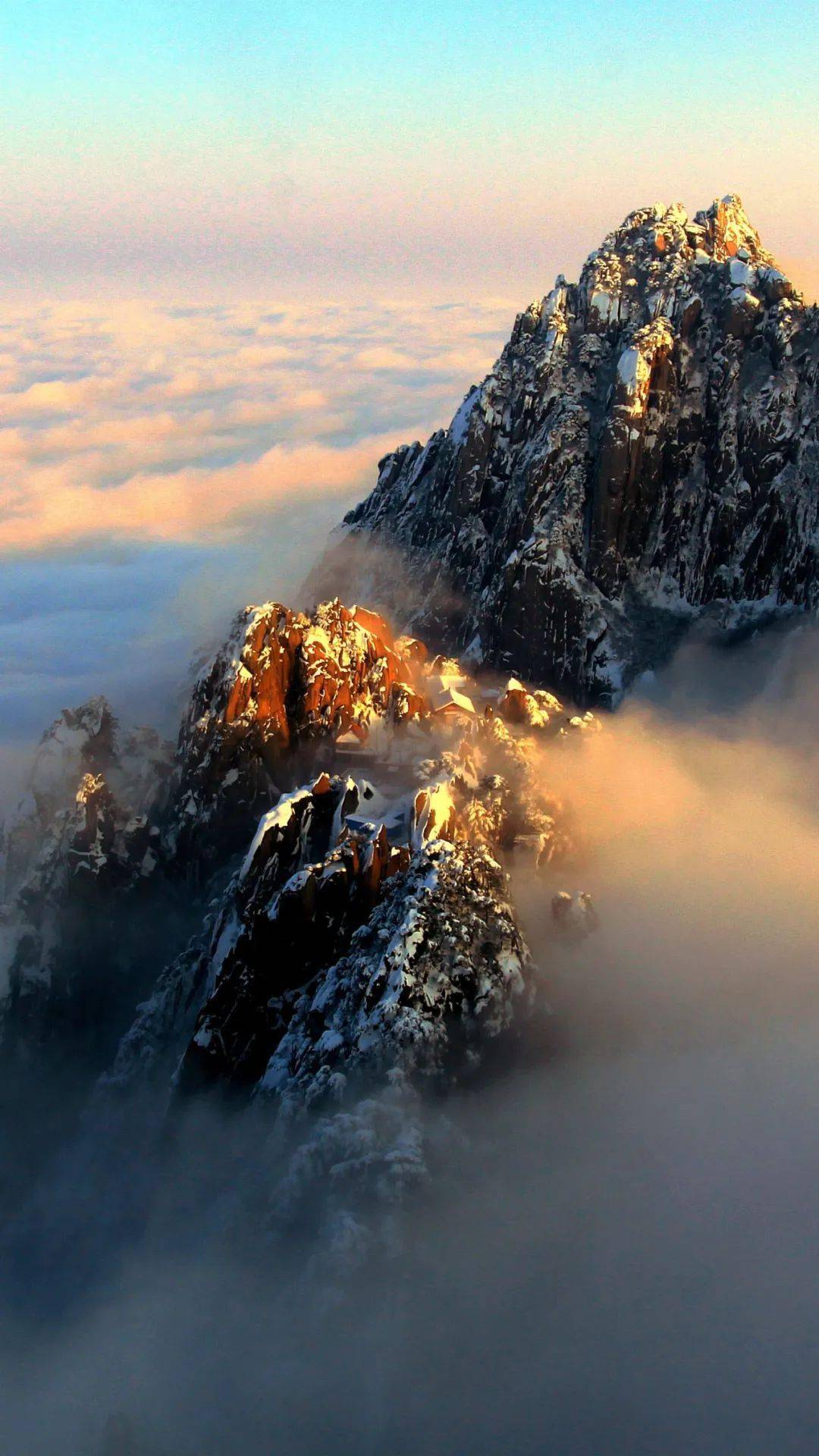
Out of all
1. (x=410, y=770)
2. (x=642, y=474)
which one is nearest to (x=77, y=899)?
(x=410, y=770)

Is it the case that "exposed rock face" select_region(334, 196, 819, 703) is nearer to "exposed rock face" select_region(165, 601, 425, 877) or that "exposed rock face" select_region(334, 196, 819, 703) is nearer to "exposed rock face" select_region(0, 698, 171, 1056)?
"exposed rock face" select_region(165, 601, 425, 877)

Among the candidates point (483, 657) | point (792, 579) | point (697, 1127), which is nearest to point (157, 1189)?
point (697, 1127)

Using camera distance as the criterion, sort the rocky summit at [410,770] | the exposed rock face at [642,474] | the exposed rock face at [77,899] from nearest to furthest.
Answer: the rocky summit at [410,770], the exposed rock face at [77,899], the exposed rock face at [642,474]

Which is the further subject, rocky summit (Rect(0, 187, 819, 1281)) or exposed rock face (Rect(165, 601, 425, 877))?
exposed rock face (Rect(165, 601, 425, 877))

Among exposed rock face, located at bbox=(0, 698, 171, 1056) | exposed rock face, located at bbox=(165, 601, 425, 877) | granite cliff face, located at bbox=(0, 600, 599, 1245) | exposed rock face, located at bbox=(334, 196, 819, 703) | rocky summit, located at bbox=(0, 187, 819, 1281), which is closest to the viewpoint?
granite cliff face, located at bbox=(0, 600, 599, 1245)

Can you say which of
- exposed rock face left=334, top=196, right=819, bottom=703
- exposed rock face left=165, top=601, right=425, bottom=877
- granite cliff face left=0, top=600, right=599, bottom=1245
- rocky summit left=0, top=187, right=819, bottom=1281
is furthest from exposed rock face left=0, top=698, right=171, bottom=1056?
exposed rock face left=334, top=196, right=819, bottom=703

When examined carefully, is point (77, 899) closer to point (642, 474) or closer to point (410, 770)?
point (410, 770)

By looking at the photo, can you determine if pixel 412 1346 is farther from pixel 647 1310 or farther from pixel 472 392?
pixel 472 392

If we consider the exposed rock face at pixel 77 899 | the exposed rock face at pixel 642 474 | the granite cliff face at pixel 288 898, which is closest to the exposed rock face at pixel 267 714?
the granite cliff face at pixel 288 898

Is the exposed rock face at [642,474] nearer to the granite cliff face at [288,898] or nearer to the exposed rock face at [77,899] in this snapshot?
the granite cliff face at [288,898]
